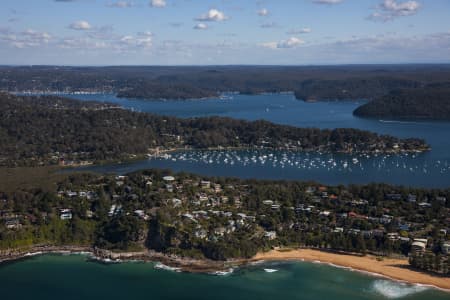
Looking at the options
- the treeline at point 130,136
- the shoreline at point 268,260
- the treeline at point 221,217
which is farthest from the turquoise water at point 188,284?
the treeline at point 130,136

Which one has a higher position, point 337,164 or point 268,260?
point 337,164

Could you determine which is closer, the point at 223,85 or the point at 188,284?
A: the point at 188,284

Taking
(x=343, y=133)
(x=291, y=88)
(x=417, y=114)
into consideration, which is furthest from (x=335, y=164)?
(x=291, y=88)

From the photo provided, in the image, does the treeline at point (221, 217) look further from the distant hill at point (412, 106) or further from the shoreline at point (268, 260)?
the distant hill at point (412, 106)

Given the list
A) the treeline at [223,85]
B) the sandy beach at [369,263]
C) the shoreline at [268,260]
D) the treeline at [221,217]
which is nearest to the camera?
the sandy beach at [369,263]

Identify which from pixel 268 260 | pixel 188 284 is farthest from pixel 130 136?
pixel 188 284

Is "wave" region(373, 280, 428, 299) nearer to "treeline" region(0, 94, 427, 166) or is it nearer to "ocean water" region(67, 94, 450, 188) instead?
"ocean water" region(67, 94, 450, 188)

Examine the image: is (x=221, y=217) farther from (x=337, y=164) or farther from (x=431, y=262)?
Answer: (x=337, y=164)
